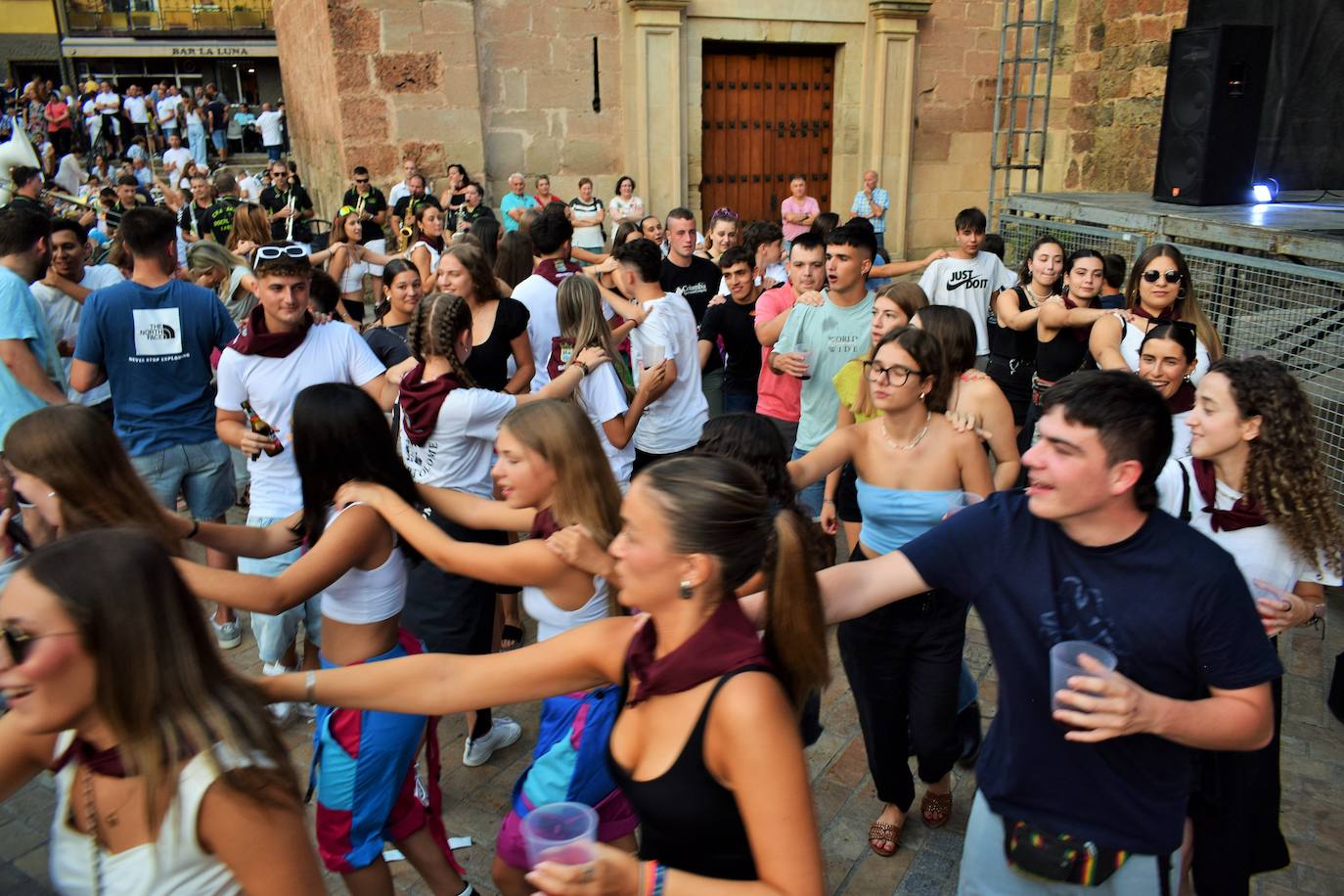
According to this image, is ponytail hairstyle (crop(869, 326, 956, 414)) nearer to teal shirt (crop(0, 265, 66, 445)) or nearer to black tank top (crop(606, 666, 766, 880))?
black tank top (crop(606, 666, 766, 880))

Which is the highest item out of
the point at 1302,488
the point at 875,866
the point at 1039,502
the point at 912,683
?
the point at 1039,502

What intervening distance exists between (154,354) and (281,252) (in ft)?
3.04

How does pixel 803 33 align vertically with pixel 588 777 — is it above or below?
above

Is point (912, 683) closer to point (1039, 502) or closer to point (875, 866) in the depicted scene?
point (875, 866)

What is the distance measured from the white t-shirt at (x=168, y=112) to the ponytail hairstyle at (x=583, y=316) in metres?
21.7

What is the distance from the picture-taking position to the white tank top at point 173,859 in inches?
61.1

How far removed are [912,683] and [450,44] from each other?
32.2 ft

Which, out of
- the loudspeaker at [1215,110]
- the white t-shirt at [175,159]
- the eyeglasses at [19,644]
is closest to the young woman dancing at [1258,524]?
the eyeglasses at [19,644]

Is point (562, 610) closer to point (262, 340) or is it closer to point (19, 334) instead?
point (262, 340)

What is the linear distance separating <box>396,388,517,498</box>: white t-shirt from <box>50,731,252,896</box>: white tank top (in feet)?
6.69

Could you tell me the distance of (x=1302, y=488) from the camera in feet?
8.36

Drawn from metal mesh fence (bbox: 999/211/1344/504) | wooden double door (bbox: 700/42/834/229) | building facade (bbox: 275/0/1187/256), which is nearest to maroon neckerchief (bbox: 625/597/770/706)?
metal mesh fence (bbox: 999/211/1344/504)

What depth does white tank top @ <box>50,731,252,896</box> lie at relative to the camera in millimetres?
1551

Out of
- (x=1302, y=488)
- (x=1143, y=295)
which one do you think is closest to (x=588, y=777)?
(x=1302, y=488)
